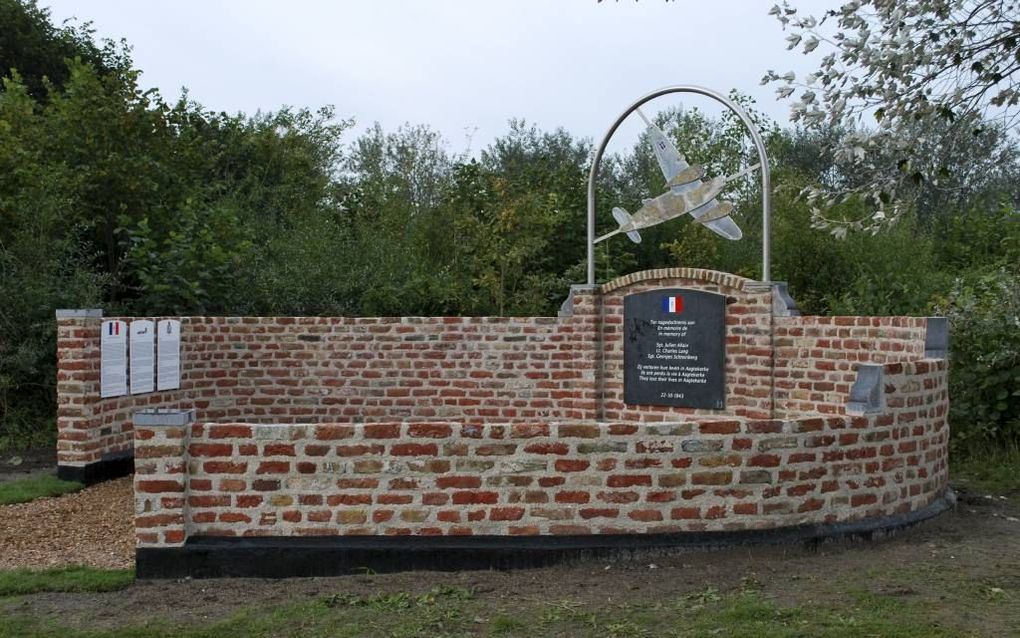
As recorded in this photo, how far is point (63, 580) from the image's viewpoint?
20.4ft

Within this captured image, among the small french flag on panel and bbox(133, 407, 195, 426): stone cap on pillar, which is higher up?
the small french flag on panel

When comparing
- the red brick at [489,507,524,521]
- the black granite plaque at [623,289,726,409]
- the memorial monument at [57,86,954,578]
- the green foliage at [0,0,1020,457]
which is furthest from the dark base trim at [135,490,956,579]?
the black granite plaque at [623,289,726,409]

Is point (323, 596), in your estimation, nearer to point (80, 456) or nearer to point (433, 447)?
point (433, 447)

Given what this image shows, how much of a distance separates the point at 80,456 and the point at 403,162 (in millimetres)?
21164

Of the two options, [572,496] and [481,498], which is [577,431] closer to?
[572,496]

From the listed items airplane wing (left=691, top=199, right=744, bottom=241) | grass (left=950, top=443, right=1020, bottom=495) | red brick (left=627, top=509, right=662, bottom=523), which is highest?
airplane wing (left=691, top=199, right=744, bottom=241)

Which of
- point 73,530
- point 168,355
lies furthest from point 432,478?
point 168,355

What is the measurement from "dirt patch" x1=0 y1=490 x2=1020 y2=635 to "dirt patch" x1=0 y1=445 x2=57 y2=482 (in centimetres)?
493

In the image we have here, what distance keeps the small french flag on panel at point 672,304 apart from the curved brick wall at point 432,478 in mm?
5037

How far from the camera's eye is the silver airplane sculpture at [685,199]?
11602 millimetres

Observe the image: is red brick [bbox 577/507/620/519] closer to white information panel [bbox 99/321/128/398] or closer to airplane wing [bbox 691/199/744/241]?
white information panel [bbox 99/321/128/398]

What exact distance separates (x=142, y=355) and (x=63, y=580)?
4.42 metres

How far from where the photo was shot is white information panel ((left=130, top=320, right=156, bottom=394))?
1015 centimetres

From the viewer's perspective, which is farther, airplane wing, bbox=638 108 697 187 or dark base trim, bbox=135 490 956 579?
airplane wing, bbox=638 108 697 187
